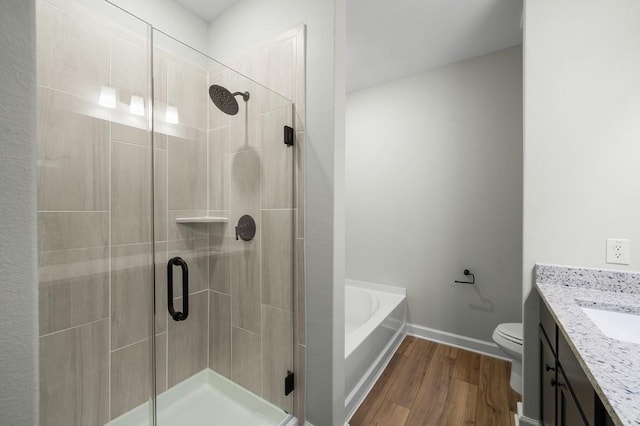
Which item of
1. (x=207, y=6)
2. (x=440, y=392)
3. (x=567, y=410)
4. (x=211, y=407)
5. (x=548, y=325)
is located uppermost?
(x=207, y=6)

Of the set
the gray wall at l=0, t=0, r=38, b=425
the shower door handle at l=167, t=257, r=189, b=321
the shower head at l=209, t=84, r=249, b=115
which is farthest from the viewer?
the shower head at l=209, t=84, r=249, b=115

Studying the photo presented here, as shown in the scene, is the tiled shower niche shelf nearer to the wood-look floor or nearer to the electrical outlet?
the wood-look floor

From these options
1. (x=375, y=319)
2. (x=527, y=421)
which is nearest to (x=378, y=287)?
(x=375, y=319)

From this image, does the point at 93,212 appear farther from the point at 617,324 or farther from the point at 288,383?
the point at 617,324

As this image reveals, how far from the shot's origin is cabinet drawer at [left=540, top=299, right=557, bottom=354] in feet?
3.80

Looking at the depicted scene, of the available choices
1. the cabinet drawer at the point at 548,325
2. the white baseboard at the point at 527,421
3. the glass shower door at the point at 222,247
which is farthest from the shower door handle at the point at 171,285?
the white baseboard at the point at 527,421

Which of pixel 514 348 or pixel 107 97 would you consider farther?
pixel 514 348

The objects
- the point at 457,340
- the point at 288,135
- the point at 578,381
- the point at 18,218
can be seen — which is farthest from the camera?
the point at 457,340

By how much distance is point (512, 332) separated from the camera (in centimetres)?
199

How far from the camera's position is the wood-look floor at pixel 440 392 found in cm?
169

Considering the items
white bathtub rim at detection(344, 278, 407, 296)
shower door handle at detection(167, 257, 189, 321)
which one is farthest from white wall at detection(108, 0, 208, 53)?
white bathtub rim at detection(344, 278, 407, 296)

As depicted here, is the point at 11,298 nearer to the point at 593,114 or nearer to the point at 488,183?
the point at 593,114

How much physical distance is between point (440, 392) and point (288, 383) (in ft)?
3.96

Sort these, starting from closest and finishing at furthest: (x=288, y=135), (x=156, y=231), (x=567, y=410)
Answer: (x=567, y=410) → (x=156, y=231) → (x=288, y=135)
